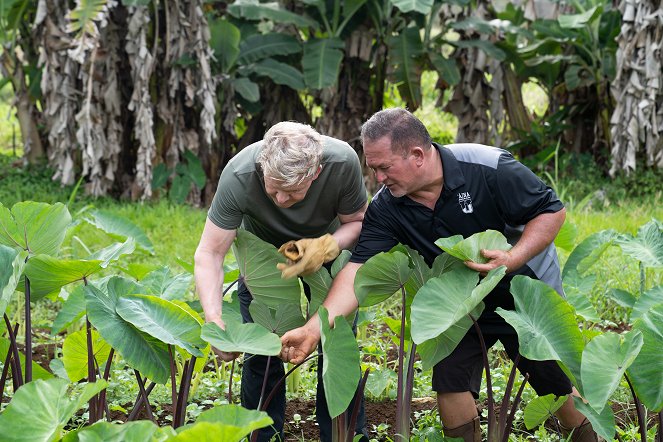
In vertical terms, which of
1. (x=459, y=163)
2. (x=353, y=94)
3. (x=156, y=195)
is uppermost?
(x=459, y=163)

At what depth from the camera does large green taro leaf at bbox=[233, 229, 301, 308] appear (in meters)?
2.67

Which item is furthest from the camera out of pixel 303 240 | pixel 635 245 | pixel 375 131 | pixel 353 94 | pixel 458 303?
pixel 353 94

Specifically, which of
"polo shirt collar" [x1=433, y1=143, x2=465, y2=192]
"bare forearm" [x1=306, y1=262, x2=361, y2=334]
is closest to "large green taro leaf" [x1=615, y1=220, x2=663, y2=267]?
"polo shirt collar" [x1=433, y1=143, x2=465, y2=192]

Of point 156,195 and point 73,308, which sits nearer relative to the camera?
point 73,308

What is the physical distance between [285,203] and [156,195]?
4.37 meters

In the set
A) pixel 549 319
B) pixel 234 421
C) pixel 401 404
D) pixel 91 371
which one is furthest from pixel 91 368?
pixel 549 319

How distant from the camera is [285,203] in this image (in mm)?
2539

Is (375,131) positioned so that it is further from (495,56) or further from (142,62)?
(495,56)

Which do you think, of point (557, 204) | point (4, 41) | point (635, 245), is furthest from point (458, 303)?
point (4, 41)

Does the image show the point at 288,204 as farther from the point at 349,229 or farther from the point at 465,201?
the point at 465,201

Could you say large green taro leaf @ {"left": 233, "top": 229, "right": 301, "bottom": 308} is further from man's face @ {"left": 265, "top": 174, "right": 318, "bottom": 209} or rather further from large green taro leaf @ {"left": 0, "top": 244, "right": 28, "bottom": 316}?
large green taro leaf @ {"left": 0, "top": 244, "right": 28, "bottom": 316}

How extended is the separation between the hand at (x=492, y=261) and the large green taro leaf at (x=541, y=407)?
1.28 ft

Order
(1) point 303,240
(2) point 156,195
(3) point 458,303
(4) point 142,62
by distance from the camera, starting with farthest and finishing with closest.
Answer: (2) point 156,195 → (4) point 142,62 → (1) point 303,240 → (3) point 458,303

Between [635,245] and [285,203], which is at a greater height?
[285,203]
